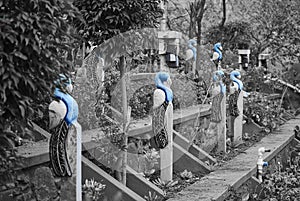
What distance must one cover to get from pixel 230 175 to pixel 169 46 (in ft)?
10.3

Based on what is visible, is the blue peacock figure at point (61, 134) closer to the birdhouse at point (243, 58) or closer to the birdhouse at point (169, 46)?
the birdhouse at point (169, 46)

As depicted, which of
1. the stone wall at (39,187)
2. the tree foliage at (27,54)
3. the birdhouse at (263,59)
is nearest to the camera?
the tree foliage at (27,54)

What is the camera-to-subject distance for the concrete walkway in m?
5.27

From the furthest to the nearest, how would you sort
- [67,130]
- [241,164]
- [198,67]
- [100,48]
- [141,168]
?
[198,67] → [241,164] → [141,168] → [100,48] → [67,130]

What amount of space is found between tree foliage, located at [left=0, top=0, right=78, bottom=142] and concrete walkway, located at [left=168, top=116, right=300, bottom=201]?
236cm

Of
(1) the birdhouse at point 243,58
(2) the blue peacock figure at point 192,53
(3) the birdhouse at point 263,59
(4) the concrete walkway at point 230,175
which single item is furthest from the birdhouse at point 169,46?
(3) the birdhouse at point 263,59

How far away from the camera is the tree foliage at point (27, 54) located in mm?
2941

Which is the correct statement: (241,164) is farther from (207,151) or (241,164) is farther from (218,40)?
(218,40)

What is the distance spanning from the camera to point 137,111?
727 cm

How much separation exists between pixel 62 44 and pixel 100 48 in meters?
1.99

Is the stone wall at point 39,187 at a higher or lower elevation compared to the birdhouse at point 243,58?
higher

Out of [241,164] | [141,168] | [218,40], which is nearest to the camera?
[141,168]

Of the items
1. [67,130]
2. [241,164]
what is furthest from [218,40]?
[67,130]

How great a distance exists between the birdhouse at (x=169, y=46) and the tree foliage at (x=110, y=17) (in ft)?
11.1
